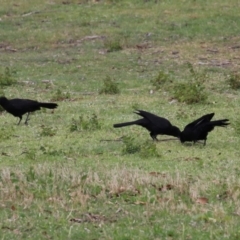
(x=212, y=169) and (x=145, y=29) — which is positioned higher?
(x=212, y=169)

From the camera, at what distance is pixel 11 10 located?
3062 centimetres

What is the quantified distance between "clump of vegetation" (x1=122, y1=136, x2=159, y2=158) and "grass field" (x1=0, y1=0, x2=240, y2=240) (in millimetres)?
19

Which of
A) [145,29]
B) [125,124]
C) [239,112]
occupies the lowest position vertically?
[145,29]

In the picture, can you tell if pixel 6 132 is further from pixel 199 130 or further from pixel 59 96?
pixel 59 96

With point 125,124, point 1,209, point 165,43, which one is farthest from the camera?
point 165,43

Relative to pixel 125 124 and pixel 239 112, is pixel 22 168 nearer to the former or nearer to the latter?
pixel 125 124

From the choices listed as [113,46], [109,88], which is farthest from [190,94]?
[113,46]

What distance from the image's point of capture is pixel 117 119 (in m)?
14.8

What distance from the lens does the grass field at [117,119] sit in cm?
808

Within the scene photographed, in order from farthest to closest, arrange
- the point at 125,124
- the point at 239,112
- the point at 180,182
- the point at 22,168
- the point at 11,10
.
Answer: the point at 11,10 < the point at 239,112 < the point at 125,124 < the point at 22,168 < the point at 180,182

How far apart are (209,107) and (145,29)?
438 inches

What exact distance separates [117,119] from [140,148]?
313 centimetres

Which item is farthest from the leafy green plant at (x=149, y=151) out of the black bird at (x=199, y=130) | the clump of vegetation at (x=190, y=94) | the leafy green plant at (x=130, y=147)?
the clump of vegetation at (x=190, y=94)

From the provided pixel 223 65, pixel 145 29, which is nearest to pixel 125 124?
pixel 223 65
